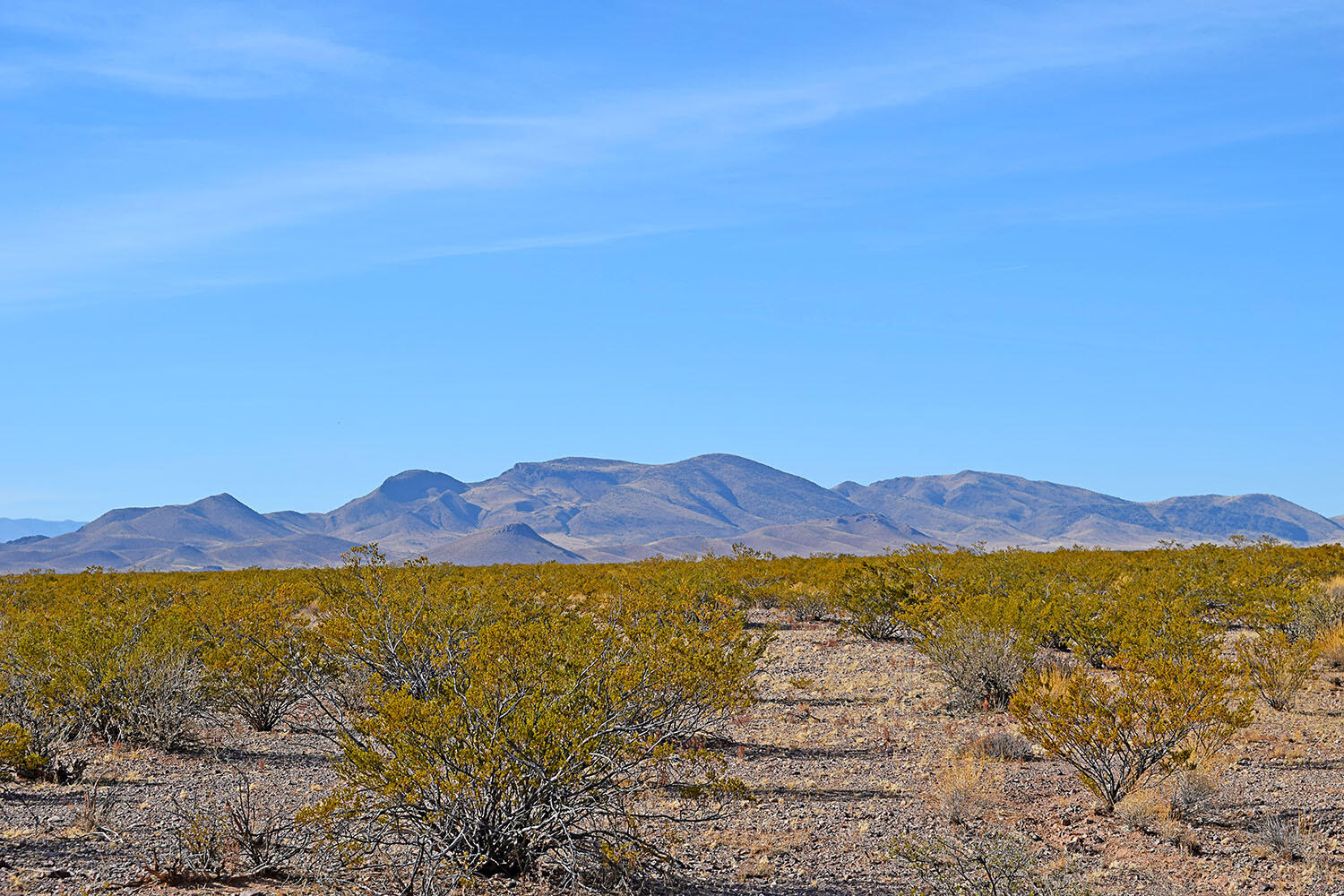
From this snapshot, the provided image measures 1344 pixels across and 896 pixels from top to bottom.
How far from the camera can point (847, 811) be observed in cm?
1036

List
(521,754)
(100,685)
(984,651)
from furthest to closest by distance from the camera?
(984,651) → (100,685) → (521,754)

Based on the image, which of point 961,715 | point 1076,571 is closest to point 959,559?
point 1076,571

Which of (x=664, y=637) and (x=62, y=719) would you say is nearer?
(x=664, y=637)

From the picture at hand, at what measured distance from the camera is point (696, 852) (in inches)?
351

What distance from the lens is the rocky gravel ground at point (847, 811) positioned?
8.20 meters

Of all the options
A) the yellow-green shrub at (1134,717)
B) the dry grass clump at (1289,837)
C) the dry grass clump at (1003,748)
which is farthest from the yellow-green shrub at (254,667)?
the dry grass clump at (1289,837)

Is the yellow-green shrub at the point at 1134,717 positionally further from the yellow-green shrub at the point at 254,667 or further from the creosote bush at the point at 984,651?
the yellow-green shrub at the point at 254,667

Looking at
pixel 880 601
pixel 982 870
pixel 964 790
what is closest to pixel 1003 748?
pixel 964 790

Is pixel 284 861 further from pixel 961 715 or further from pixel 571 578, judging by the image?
pixel 571 578

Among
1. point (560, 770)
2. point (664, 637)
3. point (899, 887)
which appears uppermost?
point (664, 637)

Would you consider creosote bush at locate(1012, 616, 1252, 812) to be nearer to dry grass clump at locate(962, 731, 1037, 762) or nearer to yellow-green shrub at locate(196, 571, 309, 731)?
dry grass clump at locate(962, 731, 1037, 762)

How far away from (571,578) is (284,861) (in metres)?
26.7

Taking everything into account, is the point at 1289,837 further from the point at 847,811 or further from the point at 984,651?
the point at 984,651

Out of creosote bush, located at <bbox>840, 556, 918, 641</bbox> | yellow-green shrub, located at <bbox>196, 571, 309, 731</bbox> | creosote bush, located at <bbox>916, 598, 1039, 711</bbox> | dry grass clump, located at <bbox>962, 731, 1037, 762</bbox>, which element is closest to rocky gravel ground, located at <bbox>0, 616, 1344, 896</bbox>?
→ dry grass clump, located at <bbox>962, 731, 1037, 762</bbox>
